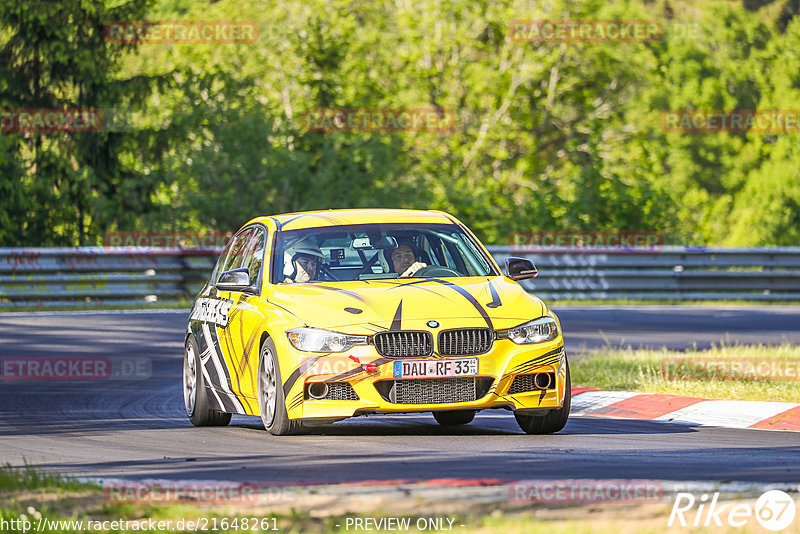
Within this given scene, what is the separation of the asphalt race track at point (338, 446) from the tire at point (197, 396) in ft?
0.40

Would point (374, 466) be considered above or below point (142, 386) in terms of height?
above

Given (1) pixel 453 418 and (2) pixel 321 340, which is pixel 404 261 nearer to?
(1) pixel 453 418

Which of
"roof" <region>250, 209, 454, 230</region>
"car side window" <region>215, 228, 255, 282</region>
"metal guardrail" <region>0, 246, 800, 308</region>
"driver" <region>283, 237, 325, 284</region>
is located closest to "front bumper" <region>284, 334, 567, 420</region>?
"driver" <region>283, 237, 325, 284</region>

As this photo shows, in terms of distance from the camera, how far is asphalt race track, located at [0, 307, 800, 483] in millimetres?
7465

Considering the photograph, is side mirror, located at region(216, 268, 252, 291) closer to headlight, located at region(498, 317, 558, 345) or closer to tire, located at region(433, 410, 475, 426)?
tire, located at region(433, 410, 475, 426)

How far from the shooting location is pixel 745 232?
52.8 meters

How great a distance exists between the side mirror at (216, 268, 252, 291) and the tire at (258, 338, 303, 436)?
0.56 metres

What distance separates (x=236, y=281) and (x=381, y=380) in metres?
1.60

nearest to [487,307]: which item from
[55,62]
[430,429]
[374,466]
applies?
[430,429]

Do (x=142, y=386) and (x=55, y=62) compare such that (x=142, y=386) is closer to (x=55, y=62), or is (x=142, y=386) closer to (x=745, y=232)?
(x=55, y=62)

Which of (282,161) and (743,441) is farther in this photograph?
(282,161)

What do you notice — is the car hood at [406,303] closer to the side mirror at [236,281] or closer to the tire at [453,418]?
the side mirror at [236,281]

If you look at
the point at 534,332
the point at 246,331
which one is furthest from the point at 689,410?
the point at 246,331

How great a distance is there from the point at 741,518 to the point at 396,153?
86.9 feet
